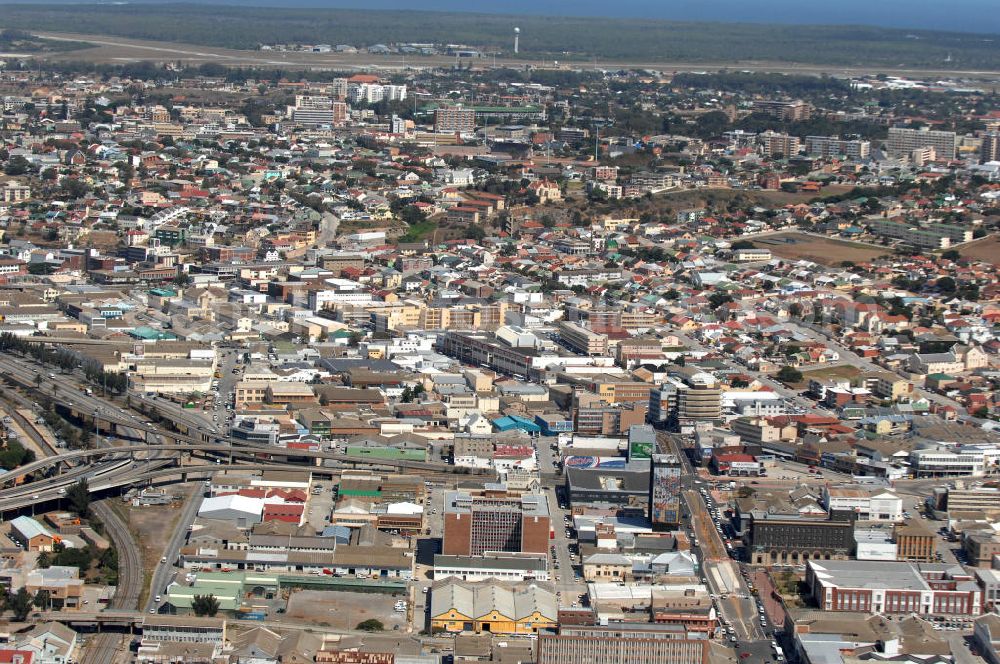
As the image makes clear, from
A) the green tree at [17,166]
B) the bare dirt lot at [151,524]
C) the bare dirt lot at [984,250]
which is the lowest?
the bare dirt lot at [151,524]

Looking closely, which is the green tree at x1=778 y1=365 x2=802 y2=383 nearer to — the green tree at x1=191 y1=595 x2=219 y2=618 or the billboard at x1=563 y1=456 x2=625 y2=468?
the billboard at x1=563 y1=456 x2=625 y2=468

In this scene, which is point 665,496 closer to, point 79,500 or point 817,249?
point 79,500

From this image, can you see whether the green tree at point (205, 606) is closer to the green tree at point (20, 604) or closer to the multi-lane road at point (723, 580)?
the green tree at point (20, 604)

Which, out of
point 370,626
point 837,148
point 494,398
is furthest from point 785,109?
point 370,626

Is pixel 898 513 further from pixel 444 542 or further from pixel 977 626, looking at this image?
pixel 444 542

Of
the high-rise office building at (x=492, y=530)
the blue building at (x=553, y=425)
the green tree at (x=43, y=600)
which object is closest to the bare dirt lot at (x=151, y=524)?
the green tree at (x=43, y=600)
